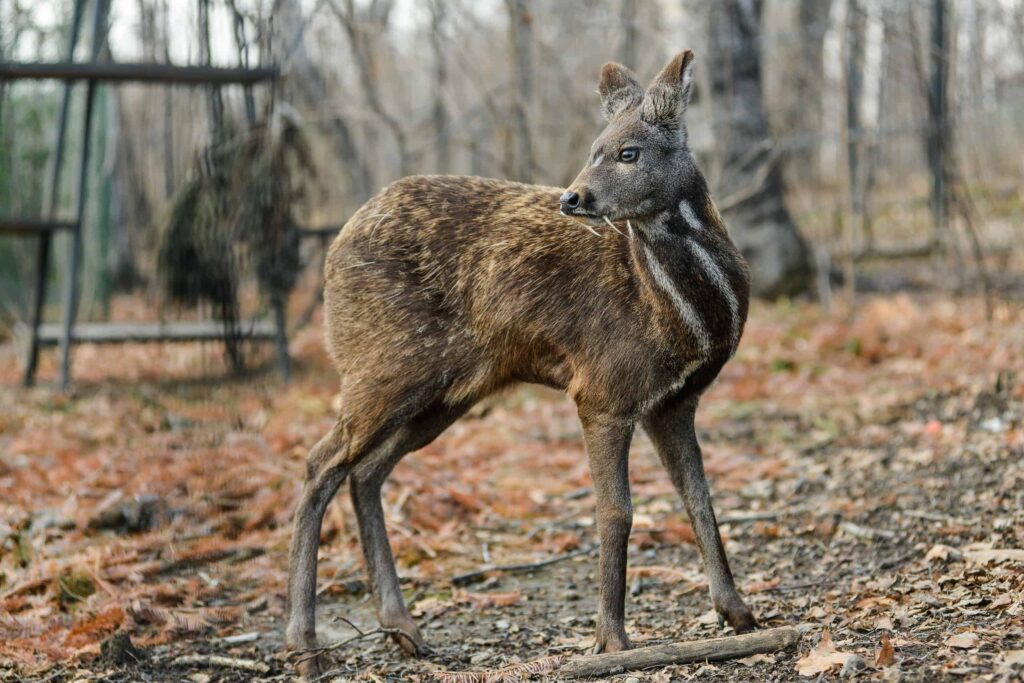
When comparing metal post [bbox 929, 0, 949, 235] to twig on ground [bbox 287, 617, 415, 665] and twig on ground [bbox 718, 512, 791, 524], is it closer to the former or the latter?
twig on ground [bbox 718, 512, 791, 524]

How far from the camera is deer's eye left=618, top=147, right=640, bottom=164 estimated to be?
4828mm

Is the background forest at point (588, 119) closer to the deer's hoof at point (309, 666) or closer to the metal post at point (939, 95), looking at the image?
the metal post at point (939, 95)

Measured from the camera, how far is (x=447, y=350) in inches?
208

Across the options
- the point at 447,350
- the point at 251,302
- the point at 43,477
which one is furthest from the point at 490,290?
the point at 251,302

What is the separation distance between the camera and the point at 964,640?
14.0ft

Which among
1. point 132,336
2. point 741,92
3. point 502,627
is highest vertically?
point 741,92

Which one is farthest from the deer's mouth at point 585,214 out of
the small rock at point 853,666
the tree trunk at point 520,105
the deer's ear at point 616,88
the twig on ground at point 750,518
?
the tree trunk at point 520,105

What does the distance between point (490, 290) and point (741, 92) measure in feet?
32.5

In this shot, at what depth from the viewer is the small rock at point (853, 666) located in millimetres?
4168

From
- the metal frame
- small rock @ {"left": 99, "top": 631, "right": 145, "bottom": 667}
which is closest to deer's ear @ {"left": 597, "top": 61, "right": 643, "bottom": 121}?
small rock @ {"left": 99, "top": 631, "right": 145, "bottom": 667}

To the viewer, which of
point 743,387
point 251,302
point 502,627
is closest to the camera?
point 502,627

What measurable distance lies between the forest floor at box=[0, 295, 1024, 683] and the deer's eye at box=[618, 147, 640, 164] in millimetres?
1426

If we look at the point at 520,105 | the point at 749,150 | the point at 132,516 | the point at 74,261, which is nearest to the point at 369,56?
the point at 520,105

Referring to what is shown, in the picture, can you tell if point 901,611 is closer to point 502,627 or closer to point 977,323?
point 502,627
